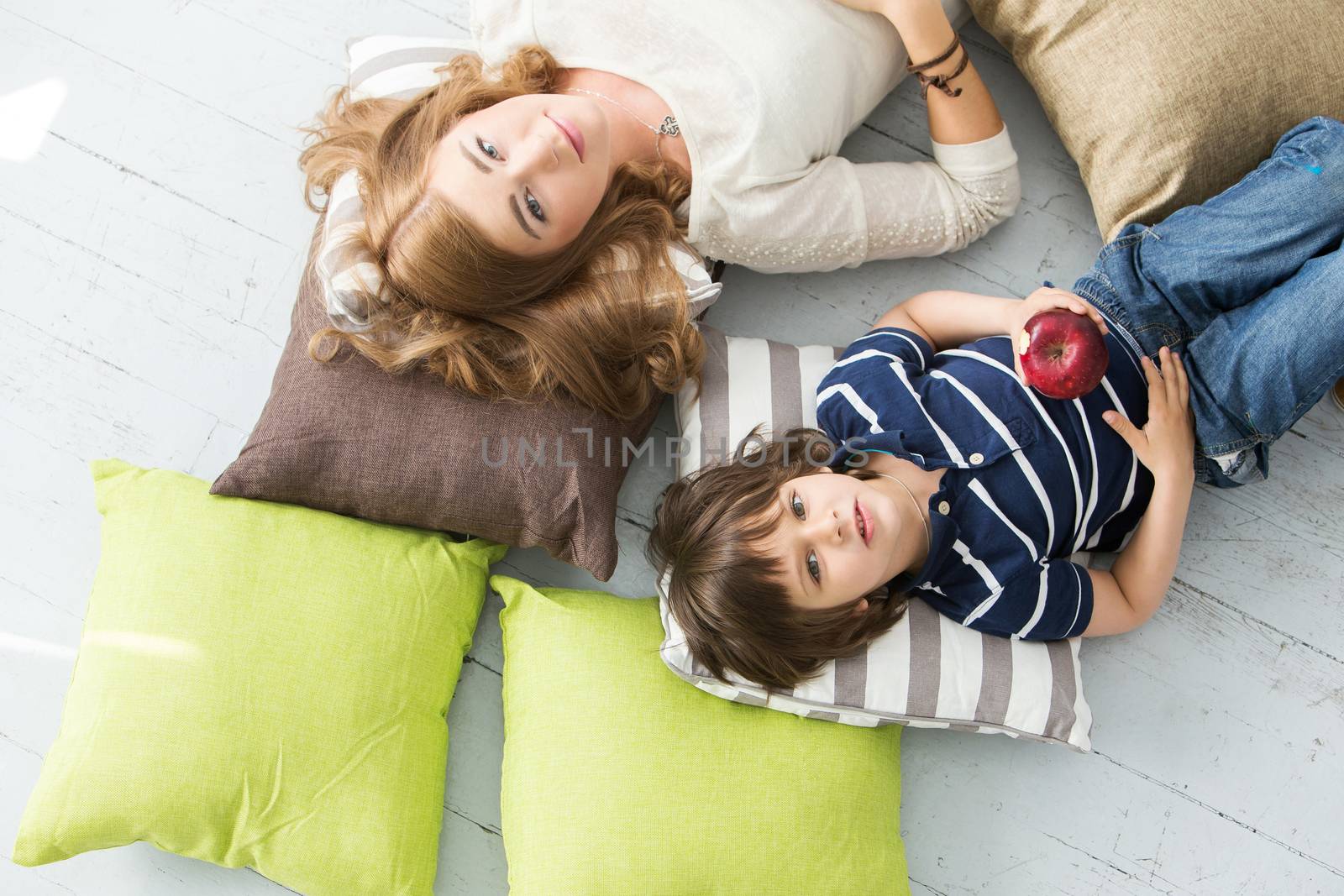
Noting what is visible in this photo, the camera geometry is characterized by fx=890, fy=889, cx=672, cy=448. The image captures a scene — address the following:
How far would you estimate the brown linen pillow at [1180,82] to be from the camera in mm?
1396

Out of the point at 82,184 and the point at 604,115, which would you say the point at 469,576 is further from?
the point at 82,184

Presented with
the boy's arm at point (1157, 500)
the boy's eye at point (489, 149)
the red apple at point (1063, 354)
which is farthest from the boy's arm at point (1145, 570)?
the boy's eye at point (489, 149)

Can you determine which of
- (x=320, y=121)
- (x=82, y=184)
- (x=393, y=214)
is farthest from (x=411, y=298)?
(x=82, y=184)

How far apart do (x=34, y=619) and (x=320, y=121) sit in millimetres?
1030

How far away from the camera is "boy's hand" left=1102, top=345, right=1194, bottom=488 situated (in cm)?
142

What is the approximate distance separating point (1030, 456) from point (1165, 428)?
0.73 ft

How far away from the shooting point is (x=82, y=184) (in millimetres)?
1715

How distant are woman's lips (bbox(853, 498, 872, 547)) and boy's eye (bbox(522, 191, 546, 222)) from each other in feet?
2.07

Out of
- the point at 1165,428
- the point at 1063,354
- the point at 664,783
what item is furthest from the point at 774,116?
the point at 664,783

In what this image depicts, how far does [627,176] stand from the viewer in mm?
1473

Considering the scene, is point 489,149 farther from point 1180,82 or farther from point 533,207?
point 1180,82

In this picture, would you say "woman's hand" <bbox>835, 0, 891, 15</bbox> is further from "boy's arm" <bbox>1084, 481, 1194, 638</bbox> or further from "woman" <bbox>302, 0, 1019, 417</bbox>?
"boy's arm" <bbox>1084, 481, 1194, 638</bbox>

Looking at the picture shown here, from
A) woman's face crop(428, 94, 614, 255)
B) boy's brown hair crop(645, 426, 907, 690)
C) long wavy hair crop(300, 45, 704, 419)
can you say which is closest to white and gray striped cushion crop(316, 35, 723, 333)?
long wavy hair crop(300, 45, 704, 419)

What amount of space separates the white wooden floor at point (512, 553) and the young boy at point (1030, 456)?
0.65 ft
